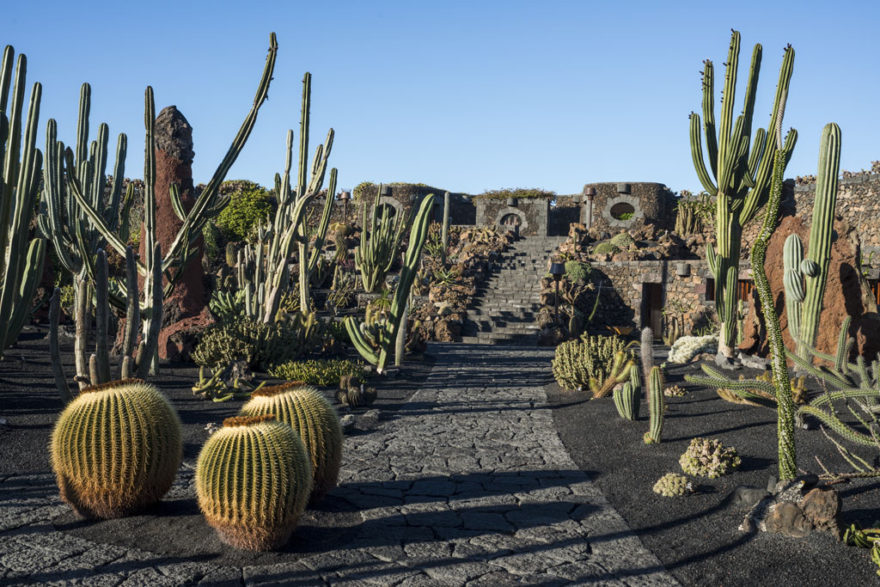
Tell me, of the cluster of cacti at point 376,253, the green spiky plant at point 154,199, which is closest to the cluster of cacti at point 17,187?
the green spiky plant at point 154,199

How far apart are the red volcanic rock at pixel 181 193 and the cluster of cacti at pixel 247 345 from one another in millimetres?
1035

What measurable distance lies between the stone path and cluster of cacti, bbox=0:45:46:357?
191 cm

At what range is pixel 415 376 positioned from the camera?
1121 cm

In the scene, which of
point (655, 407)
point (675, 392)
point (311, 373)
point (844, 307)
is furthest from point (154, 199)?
point (844, 307)

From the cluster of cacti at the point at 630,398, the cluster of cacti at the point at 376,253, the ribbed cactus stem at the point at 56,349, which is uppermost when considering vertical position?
the cluster of cacti at the point at 376,253

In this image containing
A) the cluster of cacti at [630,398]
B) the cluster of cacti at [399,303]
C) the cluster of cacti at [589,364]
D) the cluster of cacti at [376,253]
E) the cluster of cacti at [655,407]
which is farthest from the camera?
the cluster of cacti at [376,253]

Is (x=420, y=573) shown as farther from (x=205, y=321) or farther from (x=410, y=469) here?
(x=205, y=321)

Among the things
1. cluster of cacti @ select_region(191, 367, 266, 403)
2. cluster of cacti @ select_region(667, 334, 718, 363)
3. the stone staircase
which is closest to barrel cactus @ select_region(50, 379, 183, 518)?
cluster of cacti @ select_region(191, 367, 266, 403)

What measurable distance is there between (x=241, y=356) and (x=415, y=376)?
286 cm

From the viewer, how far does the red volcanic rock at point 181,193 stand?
11.2 m

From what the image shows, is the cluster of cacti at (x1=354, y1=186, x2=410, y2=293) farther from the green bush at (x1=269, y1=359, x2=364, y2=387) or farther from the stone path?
the stone path

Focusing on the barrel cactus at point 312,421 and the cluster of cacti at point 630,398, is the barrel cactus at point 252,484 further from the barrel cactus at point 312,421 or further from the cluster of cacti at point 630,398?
the cluster of cacti at point 630,398

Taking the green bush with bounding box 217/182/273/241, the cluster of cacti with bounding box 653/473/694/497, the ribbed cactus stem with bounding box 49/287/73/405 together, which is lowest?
the cluster of cacti with bounding box 653/473/694/497

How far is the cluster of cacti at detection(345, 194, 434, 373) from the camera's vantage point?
10.0 metres
